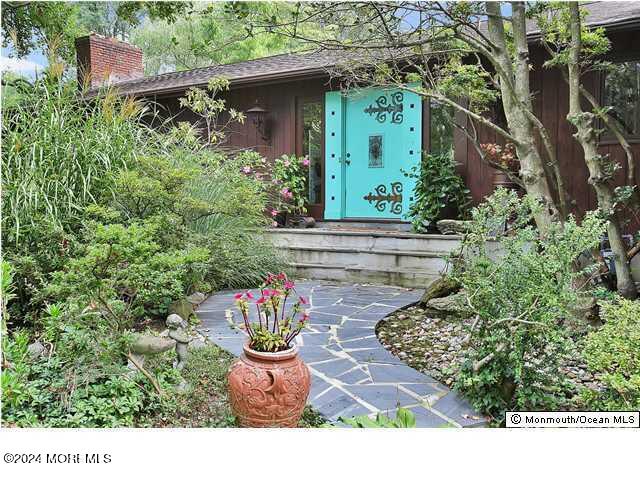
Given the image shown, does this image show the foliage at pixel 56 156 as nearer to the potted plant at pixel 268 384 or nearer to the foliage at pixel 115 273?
the foliage at pixel 115 273

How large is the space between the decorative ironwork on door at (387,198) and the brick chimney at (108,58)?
577 cm

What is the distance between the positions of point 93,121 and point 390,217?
175 inches

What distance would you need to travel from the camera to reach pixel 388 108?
7.75 metres

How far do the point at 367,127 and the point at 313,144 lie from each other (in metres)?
0.94

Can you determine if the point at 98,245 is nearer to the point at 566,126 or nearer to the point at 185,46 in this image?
the point at 566,126

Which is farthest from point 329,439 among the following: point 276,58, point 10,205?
point 276,58

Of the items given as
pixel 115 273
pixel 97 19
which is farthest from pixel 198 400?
pixel 97 19

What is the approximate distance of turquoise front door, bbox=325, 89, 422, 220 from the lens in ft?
25.0

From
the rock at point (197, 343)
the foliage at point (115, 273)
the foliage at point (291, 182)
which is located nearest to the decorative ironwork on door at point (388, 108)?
the foliage at point (291, 182)

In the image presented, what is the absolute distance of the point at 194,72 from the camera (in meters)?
10.6

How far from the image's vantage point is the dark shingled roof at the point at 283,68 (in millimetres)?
5651

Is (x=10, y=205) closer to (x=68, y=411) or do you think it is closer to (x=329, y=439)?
(x=68, y=411)

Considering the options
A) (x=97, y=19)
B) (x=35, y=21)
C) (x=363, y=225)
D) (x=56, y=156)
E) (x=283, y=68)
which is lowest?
(x=363, y=225)

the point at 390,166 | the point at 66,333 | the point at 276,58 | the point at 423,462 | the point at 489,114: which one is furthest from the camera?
the point at 276,58
